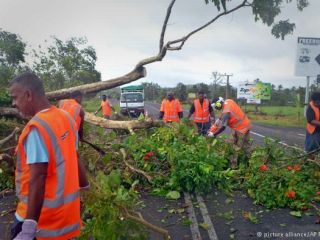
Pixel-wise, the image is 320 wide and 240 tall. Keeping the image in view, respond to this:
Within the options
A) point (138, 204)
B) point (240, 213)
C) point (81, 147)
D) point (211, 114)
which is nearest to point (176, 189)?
point (138, 204)

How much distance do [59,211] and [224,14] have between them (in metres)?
5.93

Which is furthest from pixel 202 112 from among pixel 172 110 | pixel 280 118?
pixel 280 118

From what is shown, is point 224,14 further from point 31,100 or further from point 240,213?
point 31,100

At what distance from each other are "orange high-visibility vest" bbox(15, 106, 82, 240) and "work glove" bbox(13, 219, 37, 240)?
0.51 ft

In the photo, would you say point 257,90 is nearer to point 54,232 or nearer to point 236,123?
point 236,123

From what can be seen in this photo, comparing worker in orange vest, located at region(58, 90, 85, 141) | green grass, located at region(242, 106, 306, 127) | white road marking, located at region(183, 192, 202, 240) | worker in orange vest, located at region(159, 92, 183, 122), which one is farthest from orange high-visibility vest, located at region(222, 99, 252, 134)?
green grass, located at region(242, 106, 306, 127)

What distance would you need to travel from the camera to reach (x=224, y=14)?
7285mm

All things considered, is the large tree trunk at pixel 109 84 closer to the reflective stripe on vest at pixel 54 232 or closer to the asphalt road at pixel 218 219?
the asphalt road at pixel 218 219

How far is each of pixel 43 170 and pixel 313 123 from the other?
19.5ft

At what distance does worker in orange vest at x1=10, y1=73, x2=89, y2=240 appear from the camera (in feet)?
7.43

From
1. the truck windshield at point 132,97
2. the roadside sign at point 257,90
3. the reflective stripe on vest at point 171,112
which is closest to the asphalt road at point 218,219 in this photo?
Result: the reflective stripe on vest at point 171,112

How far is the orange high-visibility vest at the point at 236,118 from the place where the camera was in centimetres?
731

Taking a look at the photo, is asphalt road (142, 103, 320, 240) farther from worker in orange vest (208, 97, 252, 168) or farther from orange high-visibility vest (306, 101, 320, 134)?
orange high-visibility vest (306, 101, 320, 134)

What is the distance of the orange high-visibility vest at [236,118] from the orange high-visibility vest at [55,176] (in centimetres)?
517
